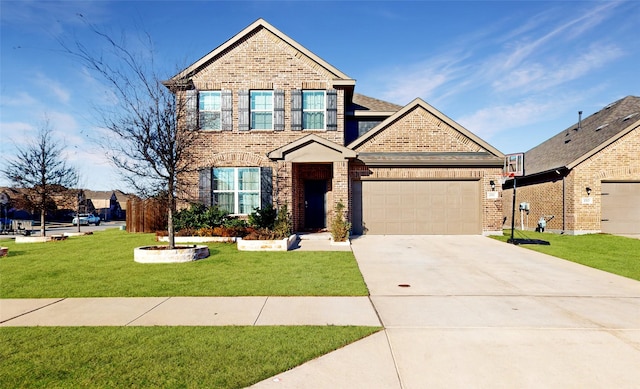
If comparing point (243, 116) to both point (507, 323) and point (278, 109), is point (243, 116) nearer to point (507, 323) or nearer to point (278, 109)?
point (278, 109)

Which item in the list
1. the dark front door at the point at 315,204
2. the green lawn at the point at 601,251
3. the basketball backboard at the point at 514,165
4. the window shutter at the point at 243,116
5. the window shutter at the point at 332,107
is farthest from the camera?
the dark front door at the point at 315,204

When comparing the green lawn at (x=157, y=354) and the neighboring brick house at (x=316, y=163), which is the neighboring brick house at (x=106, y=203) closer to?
the neighboring brick house at (x=316, y=163)

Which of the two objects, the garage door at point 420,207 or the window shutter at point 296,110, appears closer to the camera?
the garage door at point 420,207

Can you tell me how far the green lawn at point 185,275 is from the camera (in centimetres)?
612

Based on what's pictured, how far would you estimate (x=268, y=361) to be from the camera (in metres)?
3.40

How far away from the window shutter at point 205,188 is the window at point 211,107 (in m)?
2.26

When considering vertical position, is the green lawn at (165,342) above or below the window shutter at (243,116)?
below

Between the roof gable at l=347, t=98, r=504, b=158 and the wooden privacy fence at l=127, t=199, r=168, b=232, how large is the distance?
995 centimetres

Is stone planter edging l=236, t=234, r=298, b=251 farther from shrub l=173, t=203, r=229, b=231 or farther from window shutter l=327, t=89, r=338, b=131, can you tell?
window shutter l=327, t=89, r=338, b=131

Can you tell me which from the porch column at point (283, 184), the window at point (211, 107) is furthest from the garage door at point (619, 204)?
the window at point (211, 107)

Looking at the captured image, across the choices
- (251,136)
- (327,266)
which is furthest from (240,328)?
(251,136)

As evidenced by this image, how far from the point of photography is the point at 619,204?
1598cm

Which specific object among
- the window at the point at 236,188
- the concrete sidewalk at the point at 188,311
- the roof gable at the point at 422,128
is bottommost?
the concrete sidewalk at the point at 188,311

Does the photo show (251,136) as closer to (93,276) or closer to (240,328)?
(93,276)
